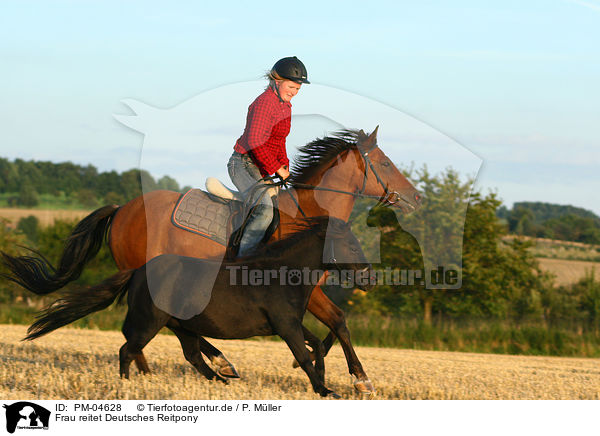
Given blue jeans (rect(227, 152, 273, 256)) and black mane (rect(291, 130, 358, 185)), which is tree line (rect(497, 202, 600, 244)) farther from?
blue jeans (rect(227, 152, 273, 256))

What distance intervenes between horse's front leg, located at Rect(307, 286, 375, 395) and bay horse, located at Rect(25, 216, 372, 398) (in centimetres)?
48

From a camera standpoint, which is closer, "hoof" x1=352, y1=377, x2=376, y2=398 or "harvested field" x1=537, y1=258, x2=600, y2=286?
"hoof" x1=352, y1=377, x2=376, y2=398

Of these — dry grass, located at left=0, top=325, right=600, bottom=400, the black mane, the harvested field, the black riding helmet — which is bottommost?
dry grass, located at left=0, top=325, right=600, bottom=400

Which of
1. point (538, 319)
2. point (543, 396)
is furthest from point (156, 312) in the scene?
point (538, 319)

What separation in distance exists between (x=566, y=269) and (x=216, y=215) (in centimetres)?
2263

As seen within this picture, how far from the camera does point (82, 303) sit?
566 centimetres

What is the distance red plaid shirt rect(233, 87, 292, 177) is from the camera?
5.59m

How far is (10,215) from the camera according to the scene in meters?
36.0

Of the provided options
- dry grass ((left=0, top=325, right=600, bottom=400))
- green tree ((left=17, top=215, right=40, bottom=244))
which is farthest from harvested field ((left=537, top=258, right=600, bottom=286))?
green tree ((left=17, top=215, right=40, bottom=244))

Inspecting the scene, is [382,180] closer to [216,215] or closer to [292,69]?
[292,69]

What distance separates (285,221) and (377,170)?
1.01 m

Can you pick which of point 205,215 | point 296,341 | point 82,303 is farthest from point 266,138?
point 82,303

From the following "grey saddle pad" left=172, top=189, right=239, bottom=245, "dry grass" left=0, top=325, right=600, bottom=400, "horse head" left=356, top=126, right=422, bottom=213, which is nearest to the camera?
"dry grass" left=0, top=325, right=600, bottom=400
